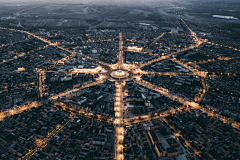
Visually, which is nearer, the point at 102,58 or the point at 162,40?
the point at 102,58

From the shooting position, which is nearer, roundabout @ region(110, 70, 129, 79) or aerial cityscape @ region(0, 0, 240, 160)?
aerial cityscape @ region(0, 0, 240, 160)

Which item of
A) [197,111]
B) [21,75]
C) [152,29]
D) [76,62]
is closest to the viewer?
[197,111]

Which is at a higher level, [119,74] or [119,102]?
[119,74]

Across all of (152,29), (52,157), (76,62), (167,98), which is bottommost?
(52,157)

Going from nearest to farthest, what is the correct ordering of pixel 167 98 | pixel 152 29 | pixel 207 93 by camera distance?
pixel 167 98 < pixel 207 93 < pixel 152 29

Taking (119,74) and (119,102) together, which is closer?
(119,102)

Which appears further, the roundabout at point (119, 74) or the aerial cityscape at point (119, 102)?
the roundabout at point (119, 74)

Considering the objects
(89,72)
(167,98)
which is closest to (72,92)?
(89,72)

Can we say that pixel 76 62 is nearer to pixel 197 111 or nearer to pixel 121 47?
pixel 121 47

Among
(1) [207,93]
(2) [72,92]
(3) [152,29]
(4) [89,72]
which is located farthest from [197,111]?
(3) [152,29]

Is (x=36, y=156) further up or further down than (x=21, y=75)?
further down
